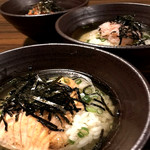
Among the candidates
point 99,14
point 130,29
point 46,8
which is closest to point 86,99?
point 130,29

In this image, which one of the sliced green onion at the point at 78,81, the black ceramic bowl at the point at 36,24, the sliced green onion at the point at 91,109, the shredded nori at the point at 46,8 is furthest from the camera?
the shredded nori at the point at 46,8

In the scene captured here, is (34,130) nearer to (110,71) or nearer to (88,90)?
(88,90)

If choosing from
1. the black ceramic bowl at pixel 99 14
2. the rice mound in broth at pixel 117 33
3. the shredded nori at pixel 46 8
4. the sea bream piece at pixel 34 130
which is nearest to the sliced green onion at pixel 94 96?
the sea bream piece at pixel 34 130

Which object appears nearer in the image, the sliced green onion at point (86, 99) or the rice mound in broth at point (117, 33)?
the sliced green onion at point (86, 99)

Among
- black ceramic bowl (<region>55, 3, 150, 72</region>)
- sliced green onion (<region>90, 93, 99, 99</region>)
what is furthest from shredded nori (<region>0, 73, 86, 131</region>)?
black ceramic bowl (<region>55, 3, 150, 72</region>)

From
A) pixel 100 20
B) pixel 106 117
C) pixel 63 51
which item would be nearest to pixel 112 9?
pixel 100 20

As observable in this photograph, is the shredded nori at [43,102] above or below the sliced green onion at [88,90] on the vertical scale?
above

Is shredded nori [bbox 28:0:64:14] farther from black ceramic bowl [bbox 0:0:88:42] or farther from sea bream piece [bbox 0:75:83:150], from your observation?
sea bream piece [bbox 0:75:83:150]

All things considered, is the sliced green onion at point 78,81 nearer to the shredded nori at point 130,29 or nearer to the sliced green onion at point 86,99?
the sliced green onion at point 86,99

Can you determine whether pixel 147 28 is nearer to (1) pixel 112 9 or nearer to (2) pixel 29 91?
(1) pixel 112 9
